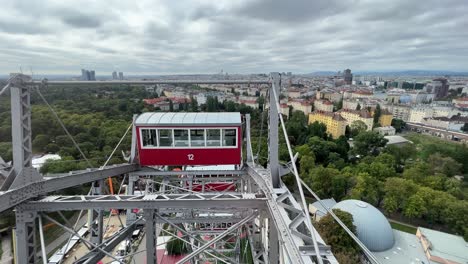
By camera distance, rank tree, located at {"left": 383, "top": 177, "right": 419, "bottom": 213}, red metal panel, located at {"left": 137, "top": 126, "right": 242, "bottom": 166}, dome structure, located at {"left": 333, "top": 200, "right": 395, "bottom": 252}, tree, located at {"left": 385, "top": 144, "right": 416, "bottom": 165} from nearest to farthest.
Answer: red metal panel, located at {"left": 137, "top": 126, "right": 242, "bottom": 166} < dome structure, located at {"left": 333, "top": 200, "right": 395, "bottom": 252} < tree, located at {"left": 383, "top": 177, "right": 419, "bottom": 213} < tree, located at {"left": 385, "top": 144, "right": 416, "bottom": 165}

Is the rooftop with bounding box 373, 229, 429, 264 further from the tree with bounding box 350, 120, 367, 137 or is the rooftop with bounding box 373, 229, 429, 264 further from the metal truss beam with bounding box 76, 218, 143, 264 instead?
the tree with bounding box 350, 120, 367, 137

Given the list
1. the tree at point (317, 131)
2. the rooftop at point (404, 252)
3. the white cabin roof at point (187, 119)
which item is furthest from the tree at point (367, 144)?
the white cabin roof at point (187, 119)

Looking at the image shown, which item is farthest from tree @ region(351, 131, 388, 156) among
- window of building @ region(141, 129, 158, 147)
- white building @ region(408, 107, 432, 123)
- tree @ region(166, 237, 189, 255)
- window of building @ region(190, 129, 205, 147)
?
white building @ region(408, 107, 432, 123)

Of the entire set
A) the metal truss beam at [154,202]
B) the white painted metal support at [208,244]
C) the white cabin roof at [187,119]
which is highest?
the white cabin roof at [187,119]

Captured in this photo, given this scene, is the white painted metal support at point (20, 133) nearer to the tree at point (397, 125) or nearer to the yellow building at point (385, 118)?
the yellow building at point (385, 118)

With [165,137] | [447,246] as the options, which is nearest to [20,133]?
[165,137]

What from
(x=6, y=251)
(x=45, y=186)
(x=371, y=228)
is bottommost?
(x=6, y=251)

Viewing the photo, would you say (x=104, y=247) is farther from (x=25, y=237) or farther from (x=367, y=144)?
(x=367, y=144)
